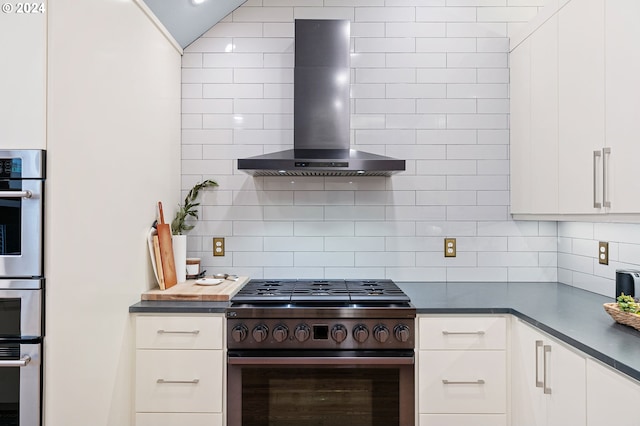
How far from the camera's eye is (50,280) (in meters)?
1.59

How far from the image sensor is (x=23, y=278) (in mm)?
1566

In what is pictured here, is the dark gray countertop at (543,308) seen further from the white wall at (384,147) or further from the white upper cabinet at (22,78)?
the white upper cabinet at (22,78)

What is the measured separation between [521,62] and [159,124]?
2162mm

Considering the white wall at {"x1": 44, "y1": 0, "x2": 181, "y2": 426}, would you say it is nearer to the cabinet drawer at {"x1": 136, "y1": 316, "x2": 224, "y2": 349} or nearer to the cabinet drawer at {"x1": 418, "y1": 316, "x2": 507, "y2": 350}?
the cabinet drawer at {"x1": 136, "y1": 316, "x2": 224, "y2": 349}

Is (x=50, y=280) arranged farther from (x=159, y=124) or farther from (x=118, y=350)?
(x=159, y=124)

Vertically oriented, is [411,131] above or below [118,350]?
above

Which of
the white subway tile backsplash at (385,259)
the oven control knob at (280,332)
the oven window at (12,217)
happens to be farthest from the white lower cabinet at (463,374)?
the oven window at (12,217)

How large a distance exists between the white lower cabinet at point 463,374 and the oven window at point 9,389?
5.45 ft

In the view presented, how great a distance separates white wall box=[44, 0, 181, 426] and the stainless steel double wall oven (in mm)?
32

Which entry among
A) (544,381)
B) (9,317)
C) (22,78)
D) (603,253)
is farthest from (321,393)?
(22,78)

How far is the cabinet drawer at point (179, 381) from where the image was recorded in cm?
218

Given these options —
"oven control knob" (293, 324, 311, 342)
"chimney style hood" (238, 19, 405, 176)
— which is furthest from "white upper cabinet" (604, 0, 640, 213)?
"oven control knob" (293, 324, 311, 342)

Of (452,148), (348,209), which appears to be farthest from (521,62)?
(348,209)

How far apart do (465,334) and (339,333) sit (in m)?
0.61
